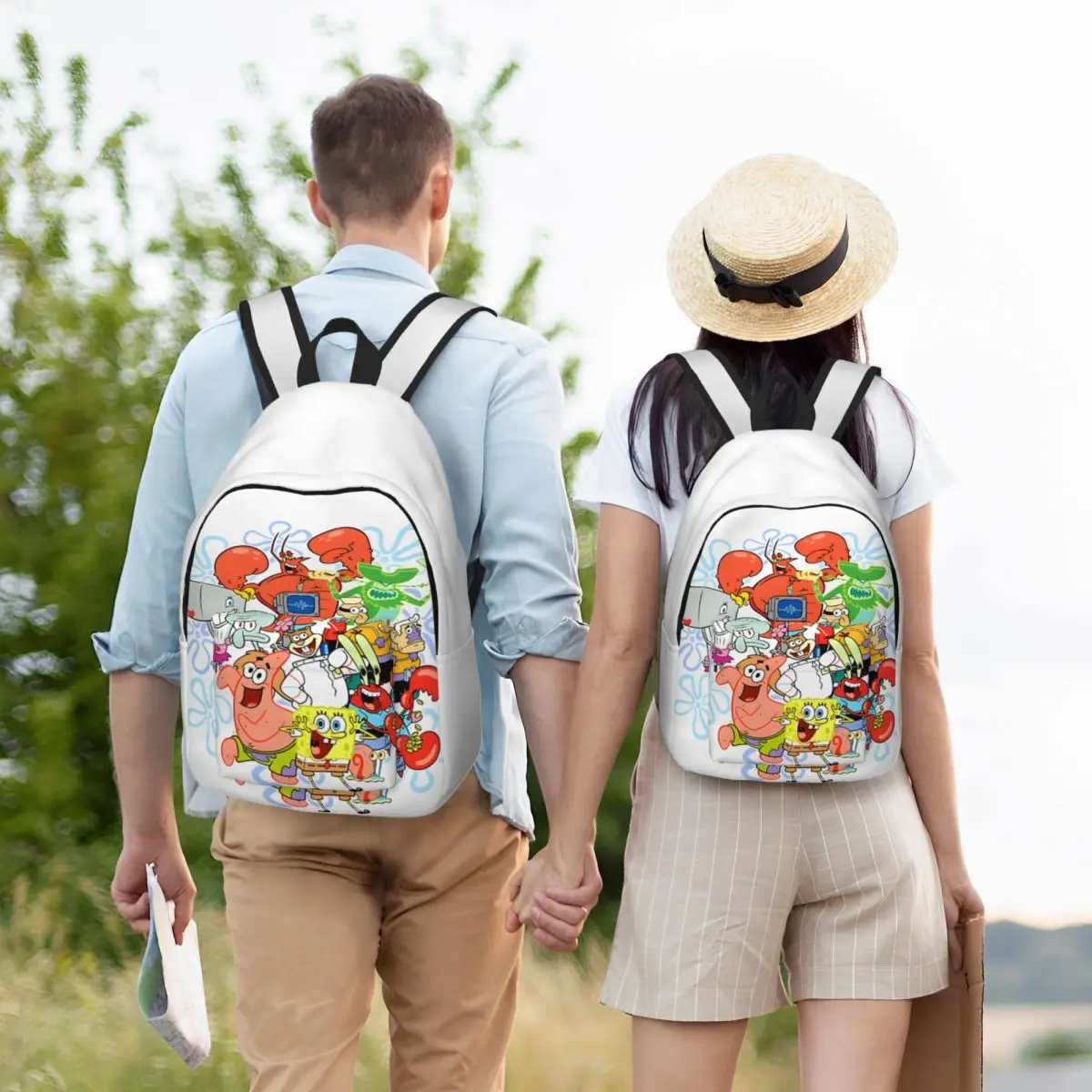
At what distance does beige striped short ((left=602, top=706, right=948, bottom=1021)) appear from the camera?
1.77 m

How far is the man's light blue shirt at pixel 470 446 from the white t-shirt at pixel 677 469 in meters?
0.12

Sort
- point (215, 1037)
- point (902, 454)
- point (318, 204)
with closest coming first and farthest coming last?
point (902, 454) → point (318, 204) → point (215, 1037)

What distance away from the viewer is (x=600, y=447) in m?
1.83

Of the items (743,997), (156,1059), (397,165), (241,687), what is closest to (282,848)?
(241,687)

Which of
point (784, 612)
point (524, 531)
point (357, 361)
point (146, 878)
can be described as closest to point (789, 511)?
point (784, 612)

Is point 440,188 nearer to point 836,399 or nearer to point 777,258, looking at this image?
point 777,258

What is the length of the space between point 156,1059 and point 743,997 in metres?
2.49

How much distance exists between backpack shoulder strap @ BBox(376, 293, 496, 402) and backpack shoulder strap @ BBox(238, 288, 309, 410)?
0.12 metres

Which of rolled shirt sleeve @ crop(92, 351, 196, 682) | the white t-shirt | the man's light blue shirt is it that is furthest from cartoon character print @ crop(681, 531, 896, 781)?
rolled shirt sleeve @ crop(92, 351, 196, 682)

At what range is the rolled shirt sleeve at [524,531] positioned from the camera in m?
1.89

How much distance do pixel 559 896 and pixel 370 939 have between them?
27 cm

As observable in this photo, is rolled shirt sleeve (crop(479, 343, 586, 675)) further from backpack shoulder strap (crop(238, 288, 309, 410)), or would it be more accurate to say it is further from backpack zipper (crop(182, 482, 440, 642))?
backpack shoulder strap (crop(238, 288, 309, 410))

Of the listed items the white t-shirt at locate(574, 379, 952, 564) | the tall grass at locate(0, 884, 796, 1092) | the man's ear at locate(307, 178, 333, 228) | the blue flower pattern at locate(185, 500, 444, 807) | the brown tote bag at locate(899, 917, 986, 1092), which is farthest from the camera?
the tall grass at locate(0, 884, 796, 1092)

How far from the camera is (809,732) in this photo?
1747mm
